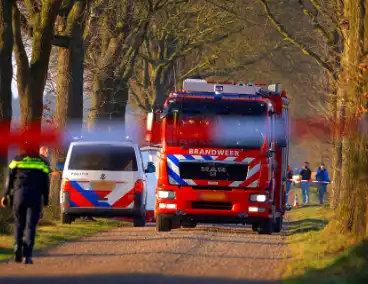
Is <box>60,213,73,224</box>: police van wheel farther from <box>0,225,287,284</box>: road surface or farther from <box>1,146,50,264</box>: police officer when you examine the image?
<box>1,146,50,264</box>: police officer

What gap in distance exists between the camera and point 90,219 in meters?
29.7

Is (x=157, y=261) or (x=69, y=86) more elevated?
(x=69, y=86)

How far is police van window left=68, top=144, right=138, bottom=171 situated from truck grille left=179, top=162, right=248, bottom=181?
264 centimetres

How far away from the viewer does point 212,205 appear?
950 inches

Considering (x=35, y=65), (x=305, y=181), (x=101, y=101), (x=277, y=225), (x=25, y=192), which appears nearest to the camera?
(x=25, y=192)

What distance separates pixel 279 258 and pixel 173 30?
2445 centimetres

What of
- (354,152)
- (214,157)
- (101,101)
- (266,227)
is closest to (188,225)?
(266,227)

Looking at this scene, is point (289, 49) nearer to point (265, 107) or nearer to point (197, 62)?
point (197, 62)

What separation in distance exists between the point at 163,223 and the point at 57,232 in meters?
2.22

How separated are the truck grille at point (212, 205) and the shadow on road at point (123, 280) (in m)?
9.50

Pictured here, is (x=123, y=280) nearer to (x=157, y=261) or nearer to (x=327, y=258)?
(x=157, y=261)

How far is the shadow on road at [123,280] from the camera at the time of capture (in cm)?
1382

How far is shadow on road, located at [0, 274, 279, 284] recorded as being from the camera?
1382cm

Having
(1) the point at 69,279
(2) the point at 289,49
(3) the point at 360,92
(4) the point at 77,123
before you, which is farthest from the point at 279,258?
(2) the point at 289,49
